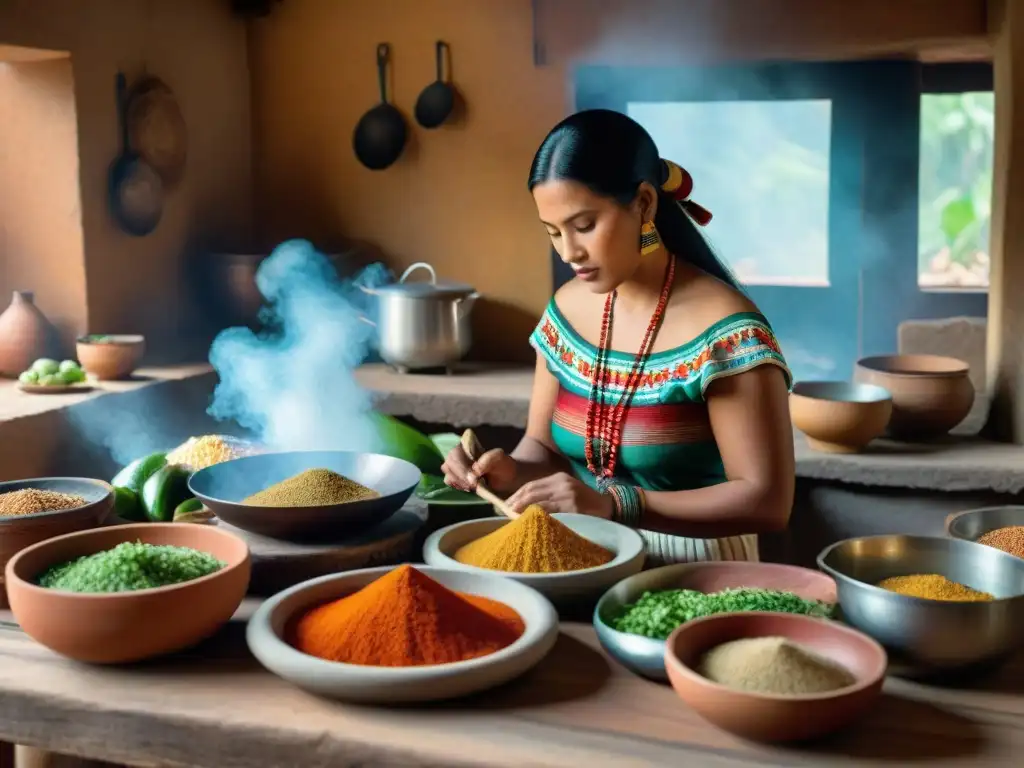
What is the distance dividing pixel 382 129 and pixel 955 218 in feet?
8.98

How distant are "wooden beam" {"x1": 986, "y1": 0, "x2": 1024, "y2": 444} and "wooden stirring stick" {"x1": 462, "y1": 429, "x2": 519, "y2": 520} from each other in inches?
91.7

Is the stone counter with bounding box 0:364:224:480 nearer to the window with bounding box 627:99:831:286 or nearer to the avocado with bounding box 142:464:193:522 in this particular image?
the avocado with bounding box 142:464:193:522

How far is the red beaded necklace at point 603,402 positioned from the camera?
2.08 m

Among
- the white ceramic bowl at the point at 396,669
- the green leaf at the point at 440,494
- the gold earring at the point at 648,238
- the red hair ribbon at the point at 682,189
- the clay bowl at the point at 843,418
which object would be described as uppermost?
the red hair ribbon at the point at 682,189

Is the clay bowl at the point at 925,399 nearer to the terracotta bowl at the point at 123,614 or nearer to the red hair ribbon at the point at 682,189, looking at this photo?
the red hair ribbon at the point at 682,189

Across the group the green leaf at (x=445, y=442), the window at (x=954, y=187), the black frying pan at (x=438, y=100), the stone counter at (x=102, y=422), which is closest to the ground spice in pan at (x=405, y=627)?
the green leaf at (x=445, y=442)

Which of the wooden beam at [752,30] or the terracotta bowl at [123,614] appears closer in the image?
the terracotta bowl at [123,614]

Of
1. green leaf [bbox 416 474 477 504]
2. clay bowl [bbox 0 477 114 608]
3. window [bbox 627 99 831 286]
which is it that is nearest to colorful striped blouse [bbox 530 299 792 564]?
green leaf [bbox 416 474 477 504]

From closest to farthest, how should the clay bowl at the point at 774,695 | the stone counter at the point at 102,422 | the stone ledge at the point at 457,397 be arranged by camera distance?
the clay bowl at the point at 774,695, the stone counter at the point at 102,422, the stone ledge at the point at 457,397

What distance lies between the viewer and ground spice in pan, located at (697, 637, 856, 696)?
1.14 metres

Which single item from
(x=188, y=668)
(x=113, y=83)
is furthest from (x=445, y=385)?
(x=188, y=668)

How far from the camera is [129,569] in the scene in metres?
1.39

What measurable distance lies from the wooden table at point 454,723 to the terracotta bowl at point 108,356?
8.26ft

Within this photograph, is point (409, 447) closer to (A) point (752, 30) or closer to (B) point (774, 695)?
(B) point (774, 695)
